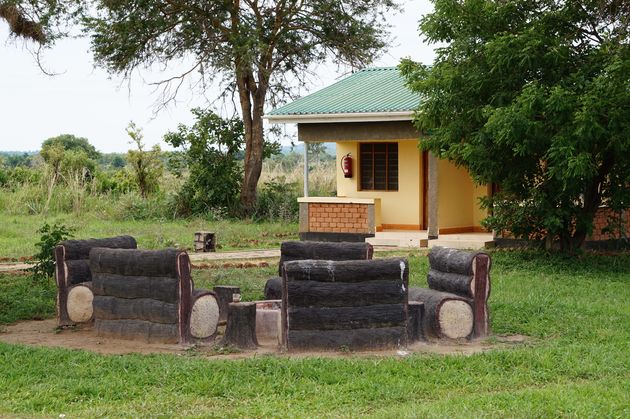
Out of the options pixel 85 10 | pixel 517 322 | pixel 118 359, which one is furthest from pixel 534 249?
pixel 85 10

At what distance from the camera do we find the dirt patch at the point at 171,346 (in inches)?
393

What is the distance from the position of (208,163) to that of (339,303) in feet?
73.3

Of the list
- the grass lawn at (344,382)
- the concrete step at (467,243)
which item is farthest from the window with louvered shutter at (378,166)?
the grass lawn at (344,382)

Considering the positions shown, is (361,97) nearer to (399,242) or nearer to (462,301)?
(399,242)

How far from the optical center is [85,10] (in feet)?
100.0

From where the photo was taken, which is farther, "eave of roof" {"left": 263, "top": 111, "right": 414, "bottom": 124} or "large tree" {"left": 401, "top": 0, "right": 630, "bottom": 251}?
"eave of roof" {"left": 263, "top": 111, "right": 414, "bottom": 124}

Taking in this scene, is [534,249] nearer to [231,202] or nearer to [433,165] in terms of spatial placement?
[433,165]

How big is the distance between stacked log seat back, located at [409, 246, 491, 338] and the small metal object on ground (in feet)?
35.6

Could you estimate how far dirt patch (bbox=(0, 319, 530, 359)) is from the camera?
32.7 ft

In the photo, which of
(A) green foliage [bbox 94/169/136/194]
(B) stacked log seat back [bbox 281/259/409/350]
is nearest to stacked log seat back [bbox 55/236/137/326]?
(B) stacked log seat back [bbox 281/259/409/350]

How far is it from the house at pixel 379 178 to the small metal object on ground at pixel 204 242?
299 cm

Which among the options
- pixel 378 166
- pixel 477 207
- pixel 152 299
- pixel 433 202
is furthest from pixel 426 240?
pixel 152 299

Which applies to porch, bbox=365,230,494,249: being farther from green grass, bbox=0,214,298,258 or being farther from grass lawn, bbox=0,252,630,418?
grass lawn, bbox=0,252,630,418

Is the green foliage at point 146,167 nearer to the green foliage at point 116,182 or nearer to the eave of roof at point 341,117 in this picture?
the green foliage at point 116,182
